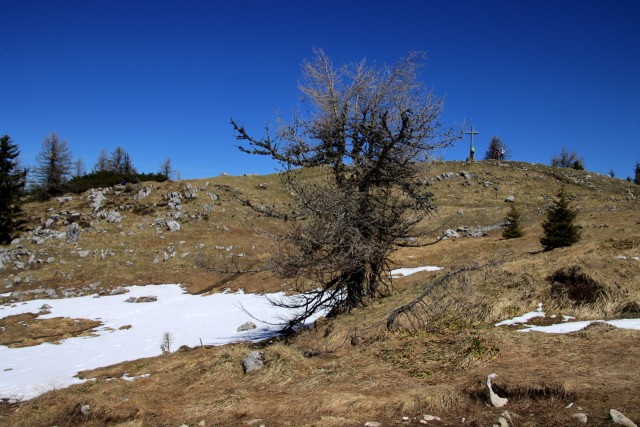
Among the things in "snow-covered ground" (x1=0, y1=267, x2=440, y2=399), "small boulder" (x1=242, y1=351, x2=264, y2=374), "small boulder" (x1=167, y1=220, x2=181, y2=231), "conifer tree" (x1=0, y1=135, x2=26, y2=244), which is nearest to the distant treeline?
"conifer tree" (x1=0, y1=135, x2=26, y2=244)

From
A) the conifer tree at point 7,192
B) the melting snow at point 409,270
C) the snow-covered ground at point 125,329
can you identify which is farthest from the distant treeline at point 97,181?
the melting snow at point 409,270

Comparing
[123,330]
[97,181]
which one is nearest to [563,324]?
[123,330]

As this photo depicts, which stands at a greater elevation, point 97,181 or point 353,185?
point 97,181

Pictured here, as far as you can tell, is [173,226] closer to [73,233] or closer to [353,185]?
[73,233]

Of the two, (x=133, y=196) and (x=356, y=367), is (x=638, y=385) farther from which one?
(x=133, y=196)

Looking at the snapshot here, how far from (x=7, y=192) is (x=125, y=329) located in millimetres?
24007

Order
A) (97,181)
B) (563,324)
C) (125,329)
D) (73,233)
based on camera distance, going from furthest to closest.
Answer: (97,181) < (73,233) < (125,329) < (563,324)

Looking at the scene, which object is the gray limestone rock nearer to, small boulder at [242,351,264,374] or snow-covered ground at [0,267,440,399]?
snow-covered ground at [0,267,440,399]

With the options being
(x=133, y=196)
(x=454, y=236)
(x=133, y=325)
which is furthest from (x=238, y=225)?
(x=133, y=325)

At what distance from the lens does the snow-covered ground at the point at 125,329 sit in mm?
11297

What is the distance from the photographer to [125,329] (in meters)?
16.5

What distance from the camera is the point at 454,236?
3228cm

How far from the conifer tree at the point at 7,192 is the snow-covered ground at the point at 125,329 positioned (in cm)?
1280

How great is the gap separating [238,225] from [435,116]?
2911cm
